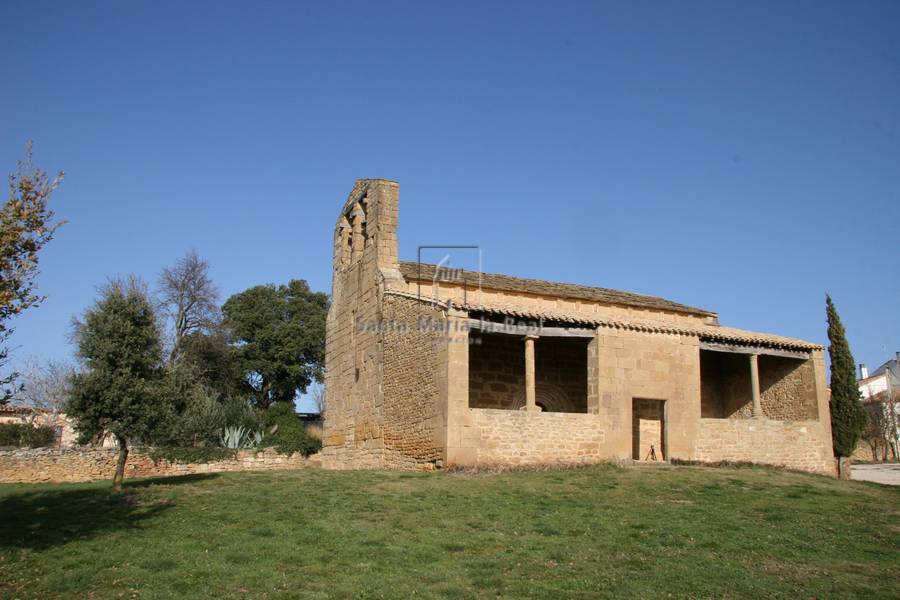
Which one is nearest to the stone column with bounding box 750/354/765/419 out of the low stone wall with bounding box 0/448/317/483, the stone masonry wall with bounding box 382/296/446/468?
the stone masonry wall with bounding box 382/296/446/468

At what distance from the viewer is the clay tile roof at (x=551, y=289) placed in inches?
866

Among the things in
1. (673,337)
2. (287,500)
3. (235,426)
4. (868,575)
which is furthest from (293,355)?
(868,575)

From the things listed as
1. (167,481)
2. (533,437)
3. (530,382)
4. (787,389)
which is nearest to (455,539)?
(533,437)

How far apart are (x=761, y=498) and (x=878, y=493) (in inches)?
165

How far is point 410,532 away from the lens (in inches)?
432

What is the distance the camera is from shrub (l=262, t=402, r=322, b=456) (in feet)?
90.6

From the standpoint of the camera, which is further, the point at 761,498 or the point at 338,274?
the point at 338,274

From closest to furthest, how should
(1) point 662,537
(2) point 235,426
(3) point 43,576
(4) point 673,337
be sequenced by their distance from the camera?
(3) point 43,576 → (1) point 662,537 → (4) point 673,337 → (2) point 235,426

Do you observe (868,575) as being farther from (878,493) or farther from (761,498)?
(878,493)

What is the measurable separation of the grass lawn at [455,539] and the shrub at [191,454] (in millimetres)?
6418

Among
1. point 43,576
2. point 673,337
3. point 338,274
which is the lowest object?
point 43,576

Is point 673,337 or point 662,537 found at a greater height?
point 673,337

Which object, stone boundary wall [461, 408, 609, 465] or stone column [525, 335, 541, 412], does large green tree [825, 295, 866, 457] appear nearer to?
stone boundary wall [461, 408, 609, 465]

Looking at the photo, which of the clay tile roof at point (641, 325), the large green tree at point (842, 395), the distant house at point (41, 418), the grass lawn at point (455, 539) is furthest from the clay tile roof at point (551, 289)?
the distant house at point (41, 418)
